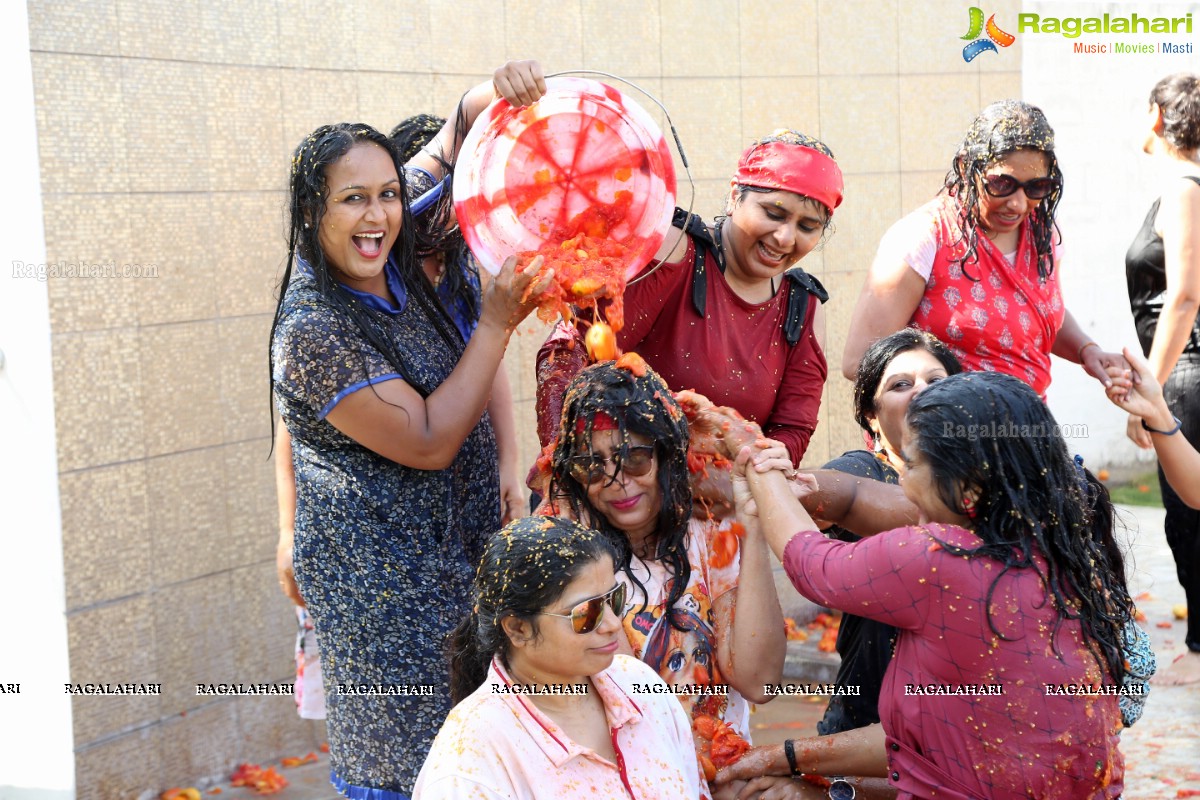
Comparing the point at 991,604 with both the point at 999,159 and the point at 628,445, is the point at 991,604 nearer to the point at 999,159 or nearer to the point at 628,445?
the point at 628,445

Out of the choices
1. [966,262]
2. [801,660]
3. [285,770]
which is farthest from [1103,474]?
[285,770]

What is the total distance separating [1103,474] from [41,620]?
238 inches

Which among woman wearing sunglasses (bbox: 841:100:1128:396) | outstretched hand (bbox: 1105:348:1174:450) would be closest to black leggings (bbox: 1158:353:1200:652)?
woman wearing sunglasses (bbox: 841:100:1128:396)

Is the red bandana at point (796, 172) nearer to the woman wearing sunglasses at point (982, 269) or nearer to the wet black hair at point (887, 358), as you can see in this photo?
the wet black hair at point (887, 358)

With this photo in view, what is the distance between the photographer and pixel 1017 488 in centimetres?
218

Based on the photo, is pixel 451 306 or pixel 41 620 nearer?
pixel 451 306

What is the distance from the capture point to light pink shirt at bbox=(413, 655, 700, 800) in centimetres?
201

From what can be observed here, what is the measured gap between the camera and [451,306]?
9.84 feet

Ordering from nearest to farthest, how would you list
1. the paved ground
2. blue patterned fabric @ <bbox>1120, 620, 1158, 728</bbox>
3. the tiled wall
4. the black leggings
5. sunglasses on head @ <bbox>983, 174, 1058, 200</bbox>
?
blue patterned fabric @ <bbox>1120, 620, 1158, 728</bbox>, sunglasses on head @ <bbox>983, 174, 1058, 200</bbox>, the tiled wall, the paved ground, the black leggings

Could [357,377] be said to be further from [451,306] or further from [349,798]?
[349,798]

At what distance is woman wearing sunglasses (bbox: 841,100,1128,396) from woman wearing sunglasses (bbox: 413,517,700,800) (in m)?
1.63

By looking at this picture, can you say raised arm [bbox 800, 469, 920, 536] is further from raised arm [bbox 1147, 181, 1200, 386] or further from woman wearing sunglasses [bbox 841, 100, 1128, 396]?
raised arm [bbox 1147, 181, 1200, 386]

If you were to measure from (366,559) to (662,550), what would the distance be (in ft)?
2.01

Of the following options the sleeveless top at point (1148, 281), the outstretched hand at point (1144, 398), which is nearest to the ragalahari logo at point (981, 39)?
the sleeveless top at point (1148, 281)
